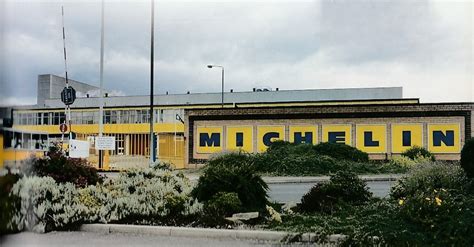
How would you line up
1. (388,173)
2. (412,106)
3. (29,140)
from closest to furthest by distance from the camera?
(29,140) < (388,173) < (412,106)

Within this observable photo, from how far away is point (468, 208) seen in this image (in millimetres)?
7402

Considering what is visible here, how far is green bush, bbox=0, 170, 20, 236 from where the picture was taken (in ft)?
12.0

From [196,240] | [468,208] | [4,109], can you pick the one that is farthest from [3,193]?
[468,208]

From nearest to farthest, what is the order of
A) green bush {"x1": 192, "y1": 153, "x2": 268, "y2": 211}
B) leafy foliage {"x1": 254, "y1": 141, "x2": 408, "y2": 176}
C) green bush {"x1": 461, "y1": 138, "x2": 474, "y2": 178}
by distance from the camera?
1. green bush {"x1": 192, "y1": 153, "x2": 268, "y2": 211}
2. green bush {"x1": 461, "y1": 138, "x2": 474, "y2": 178}
3. leafy foliage {"x1": 254, "y1": 141, "x2": 408, "y2": 176}

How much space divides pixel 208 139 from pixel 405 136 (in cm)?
1014

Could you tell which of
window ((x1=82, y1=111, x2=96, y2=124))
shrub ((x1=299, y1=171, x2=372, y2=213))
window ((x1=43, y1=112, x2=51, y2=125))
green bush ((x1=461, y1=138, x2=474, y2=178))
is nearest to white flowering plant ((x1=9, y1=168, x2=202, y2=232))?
shrub ((x1=299, y1=171, x2=372, y2=213))

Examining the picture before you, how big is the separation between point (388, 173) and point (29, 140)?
2038 centimetres

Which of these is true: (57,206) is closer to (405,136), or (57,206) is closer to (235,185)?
(235,185)

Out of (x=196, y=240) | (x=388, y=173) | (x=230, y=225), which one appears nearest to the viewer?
(x=196, y=240)

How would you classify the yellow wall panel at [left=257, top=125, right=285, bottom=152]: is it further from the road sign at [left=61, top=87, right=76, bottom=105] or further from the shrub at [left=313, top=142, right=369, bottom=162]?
the road sign at [left=61, top=87, right=76, bottom=105]

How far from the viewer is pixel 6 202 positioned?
3834mm

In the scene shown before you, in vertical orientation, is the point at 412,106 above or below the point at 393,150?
above

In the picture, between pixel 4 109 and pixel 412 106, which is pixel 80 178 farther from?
pixel 412 106

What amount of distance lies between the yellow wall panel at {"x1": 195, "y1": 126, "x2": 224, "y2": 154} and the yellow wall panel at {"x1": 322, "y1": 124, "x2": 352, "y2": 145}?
553 cm
